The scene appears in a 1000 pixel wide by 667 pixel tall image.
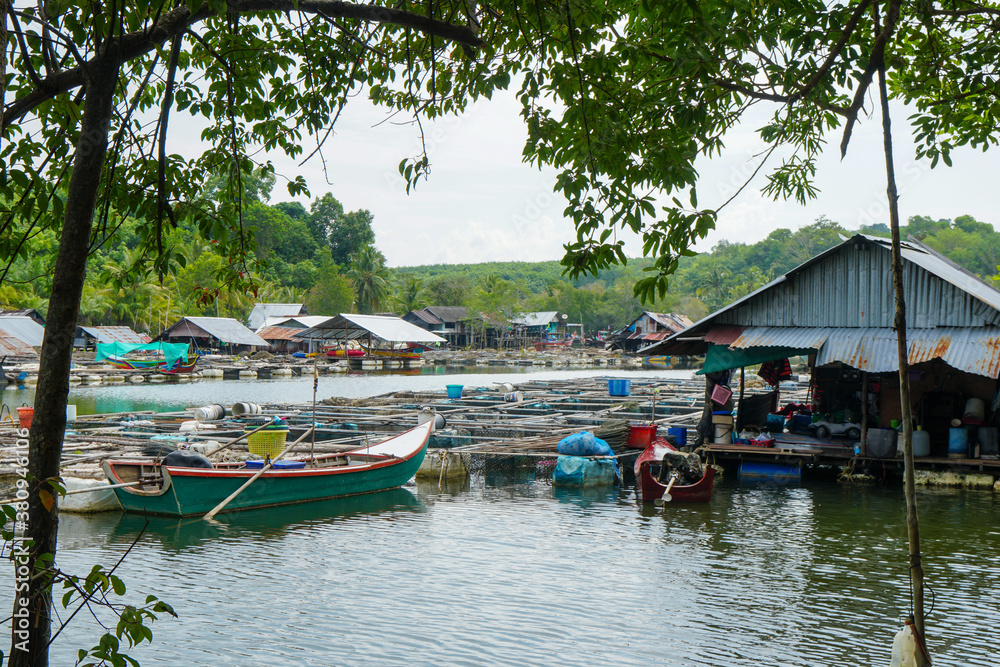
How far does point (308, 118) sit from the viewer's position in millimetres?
5266

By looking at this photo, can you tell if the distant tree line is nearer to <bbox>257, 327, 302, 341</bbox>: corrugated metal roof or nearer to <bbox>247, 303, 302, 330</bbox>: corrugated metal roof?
<bbox>247, 303, 302, 330</bbox>: corrugated metal roof

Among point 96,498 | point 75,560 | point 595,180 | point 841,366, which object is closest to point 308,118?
point 595,180

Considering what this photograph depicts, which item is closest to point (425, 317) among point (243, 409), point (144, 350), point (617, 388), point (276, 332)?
point (276, 332)

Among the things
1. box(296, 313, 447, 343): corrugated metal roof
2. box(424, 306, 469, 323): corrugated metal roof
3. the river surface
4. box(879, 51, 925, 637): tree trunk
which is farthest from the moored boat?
box(879, 51, 925, 637): tree trunk

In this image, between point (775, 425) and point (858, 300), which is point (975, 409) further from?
point (775, 425)

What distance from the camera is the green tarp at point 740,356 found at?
16.1 metres

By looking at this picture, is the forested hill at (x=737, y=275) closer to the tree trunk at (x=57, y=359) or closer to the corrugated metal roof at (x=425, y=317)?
the corrugated metal roof at (x=425, y=317)

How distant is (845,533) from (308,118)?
10.1 metres

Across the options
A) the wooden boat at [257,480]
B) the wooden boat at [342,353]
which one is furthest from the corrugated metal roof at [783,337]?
the wooden boat at [342,353]

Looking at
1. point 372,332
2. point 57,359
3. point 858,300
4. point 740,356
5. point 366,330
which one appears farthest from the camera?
point 366,330

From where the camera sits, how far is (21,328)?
38062mm

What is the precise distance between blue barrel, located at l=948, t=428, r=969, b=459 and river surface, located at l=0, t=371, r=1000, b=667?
656mm

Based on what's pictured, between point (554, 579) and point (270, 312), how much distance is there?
65318 millimetres

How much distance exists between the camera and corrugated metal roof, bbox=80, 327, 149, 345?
52.3 m
